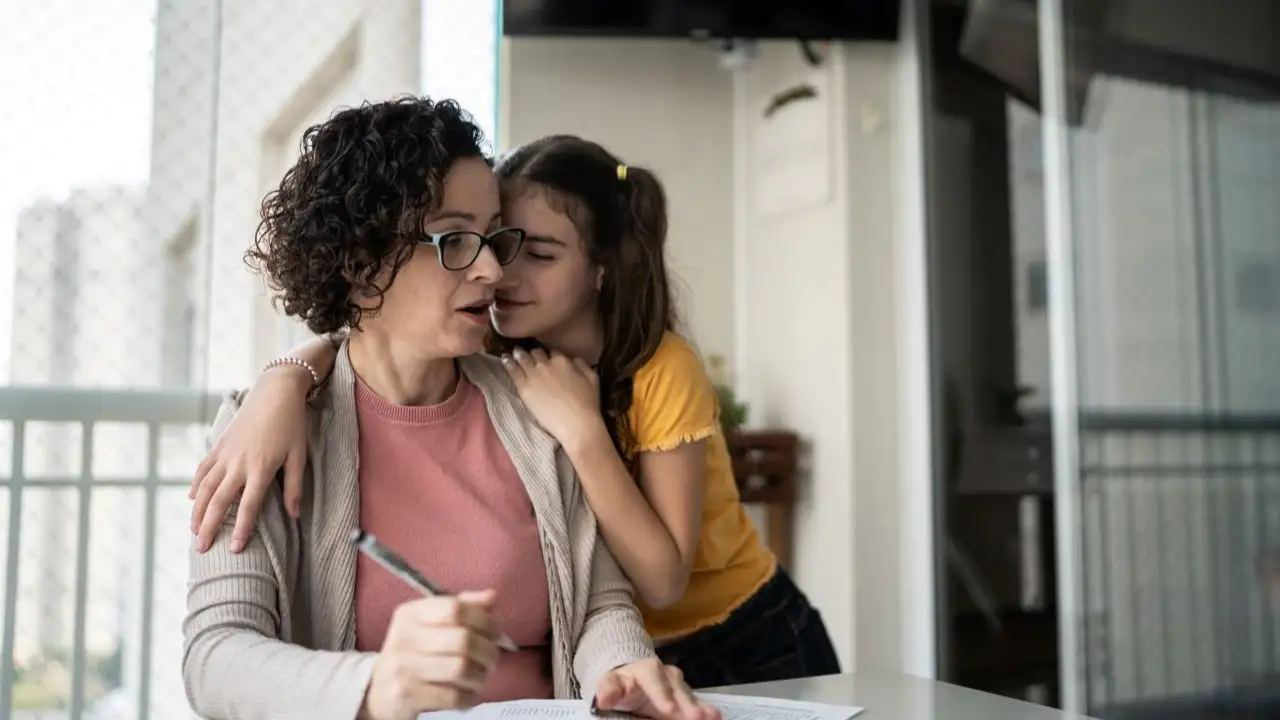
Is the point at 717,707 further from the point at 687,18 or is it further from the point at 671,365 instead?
the point at 687,18

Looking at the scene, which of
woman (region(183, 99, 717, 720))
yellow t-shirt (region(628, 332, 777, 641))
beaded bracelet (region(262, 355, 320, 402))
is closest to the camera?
woman (region(183, 99, 717, 720))

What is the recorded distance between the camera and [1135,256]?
2.39 m

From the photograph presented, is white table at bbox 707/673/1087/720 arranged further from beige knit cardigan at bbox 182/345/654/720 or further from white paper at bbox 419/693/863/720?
beige knit cardigan at bbox 182/345/654/720

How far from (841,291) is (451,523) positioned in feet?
6.78

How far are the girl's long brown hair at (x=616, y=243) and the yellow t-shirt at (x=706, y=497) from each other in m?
0.02

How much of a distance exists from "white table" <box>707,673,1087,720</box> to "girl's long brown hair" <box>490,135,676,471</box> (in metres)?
0.37

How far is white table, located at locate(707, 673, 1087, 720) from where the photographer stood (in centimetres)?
104

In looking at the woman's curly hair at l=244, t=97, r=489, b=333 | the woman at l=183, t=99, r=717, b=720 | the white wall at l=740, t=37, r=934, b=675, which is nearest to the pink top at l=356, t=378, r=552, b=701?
the woman at l=183, t=99, r=717, b=720

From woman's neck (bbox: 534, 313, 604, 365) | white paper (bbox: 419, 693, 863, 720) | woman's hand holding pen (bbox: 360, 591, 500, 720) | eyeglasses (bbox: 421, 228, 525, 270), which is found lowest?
white paper (bbox: 419, 693, 863, 720)

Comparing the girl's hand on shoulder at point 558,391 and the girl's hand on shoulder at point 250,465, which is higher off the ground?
the girl's hand on shoulder at point 558,391

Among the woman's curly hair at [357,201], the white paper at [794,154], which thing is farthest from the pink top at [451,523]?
the white paper at [794,154]

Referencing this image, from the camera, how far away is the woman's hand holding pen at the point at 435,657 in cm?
82

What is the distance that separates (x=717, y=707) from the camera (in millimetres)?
1042

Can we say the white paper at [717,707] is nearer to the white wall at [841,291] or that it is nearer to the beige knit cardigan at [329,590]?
the beige knit cardigan at [329,590]
